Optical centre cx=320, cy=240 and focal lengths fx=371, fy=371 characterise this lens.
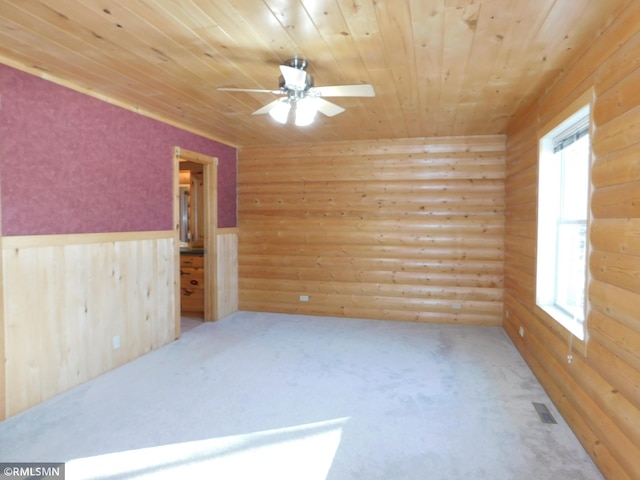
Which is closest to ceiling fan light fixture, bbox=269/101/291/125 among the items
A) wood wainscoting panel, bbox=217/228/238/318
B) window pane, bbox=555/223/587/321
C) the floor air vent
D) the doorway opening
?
the doorway opening

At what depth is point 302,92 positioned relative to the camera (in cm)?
257

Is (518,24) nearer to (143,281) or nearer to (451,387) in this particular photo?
(451,387)

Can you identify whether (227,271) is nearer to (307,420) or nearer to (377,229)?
(377,229)

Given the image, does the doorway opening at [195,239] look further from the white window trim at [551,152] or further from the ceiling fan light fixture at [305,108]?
the white window trim at [551,152]

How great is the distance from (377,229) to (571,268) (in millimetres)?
2530

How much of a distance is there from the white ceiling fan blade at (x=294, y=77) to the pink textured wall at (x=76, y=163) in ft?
6.09

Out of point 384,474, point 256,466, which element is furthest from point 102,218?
point 384,474

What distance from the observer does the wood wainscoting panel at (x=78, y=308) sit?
2592 millimetres

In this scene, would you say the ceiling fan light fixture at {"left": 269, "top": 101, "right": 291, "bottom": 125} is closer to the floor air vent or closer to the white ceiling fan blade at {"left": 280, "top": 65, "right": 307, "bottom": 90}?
the white ceiling fan blade at {"left": 280, "top": 65, "right": 307, "bottom": 90}

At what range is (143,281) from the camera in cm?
375

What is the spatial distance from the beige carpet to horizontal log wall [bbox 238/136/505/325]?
1210 mm

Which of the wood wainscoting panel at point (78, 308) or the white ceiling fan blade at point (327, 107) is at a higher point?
the white ceiling fan blade at point (327, 107)

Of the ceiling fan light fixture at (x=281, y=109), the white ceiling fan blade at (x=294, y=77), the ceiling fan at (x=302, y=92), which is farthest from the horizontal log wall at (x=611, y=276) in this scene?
the ceiling fan light fixture at (x=281, y=109)

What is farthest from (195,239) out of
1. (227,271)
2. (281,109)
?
(281,109)
